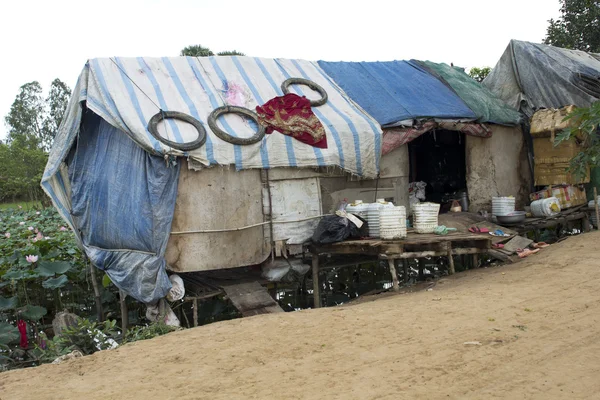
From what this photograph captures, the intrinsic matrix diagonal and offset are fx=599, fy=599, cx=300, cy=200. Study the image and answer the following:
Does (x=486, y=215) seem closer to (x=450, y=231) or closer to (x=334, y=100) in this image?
(x=450, y=231)

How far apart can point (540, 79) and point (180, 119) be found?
6971 mm

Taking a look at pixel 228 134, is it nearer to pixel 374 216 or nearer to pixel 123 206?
pixel 123 206

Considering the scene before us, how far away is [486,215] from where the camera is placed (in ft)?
33.3

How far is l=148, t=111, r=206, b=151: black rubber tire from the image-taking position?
730 centimetres

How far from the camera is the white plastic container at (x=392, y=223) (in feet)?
25.7

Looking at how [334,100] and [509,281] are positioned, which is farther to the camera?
[334,100]

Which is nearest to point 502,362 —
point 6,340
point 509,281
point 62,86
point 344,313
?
point 344,313

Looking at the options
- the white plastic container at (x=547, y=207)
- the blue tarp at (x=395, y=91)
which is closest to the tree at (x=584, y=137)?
the white plastic container at (x=547, y=207)

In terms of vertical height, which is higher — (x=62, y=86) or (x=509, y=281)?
(x=62, y=86)

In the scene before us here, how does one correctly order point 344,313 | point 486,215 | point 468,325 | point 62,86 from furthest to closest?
point 62,86 < point 486,215 < point 344,313 < point 468,325

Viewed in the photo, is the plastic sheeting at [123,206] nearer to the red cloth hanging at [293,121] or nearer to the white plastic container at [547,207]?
the red cloth hanging at [293,121]

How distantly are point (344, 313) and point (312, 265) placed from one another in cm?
275

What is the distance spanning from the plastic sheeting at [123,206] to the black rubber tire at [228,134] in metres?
0.75

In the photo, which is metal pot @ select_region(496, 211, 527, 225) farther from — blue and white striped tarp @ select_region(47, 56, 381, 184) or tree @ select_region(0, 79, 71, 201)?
tree @ select_region(0, 79, 71, 201)
